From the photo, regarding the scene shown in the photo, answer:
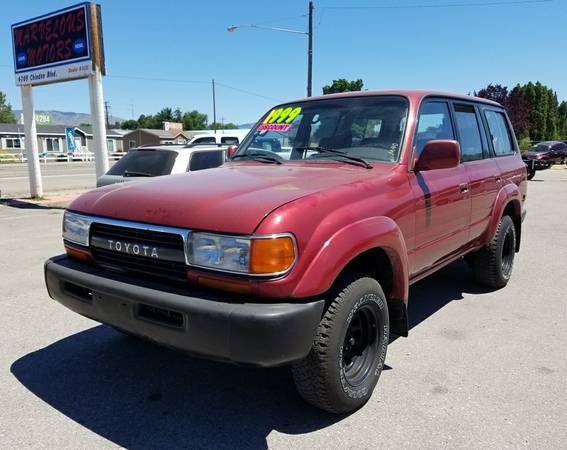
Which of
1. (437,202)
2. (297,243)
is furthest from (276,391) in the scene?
(437,202)

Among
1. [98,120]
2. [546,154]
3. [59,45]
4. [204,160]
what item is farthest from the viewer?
[546,154]

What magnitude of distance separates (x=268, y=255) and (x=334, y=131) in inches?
70.9

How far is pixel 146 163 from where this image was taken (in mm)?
8188

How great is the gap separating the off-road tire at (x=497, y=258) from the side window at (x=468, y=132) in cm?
86

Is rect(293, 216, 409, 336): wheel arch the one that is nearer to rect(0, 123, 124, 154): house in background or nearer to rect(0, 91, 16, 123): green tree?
rect(0, 123, 124, 154): house in background

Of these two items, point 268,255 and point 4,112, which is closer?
point 268,255

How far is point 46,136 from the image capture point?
60.7 m

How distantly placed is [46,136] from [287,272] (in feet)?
218

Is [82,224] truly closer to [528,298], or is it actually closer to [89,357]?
[89,357]

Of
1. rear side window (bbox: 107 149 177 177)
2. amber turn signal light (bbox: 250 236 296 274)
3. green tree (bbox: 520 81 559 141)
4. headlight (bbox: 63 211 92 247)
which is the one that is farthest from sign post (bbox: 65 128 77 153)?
green tree (bbox: 520 81 559 141)

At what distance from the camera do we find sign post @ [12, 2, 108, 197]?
11531 millimetres

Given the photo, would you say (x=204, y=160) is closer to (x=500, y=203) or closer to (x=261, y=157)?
(x=261, y=157)

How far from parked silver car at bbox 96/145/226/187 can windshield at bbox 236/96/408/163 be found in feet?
12.9

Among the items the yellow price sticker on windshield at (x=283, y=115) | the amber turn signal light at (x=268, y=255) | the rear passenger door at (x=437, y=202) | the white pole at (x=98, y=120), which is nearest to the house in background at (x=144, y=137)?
the white pole at (x=98, y=120)
